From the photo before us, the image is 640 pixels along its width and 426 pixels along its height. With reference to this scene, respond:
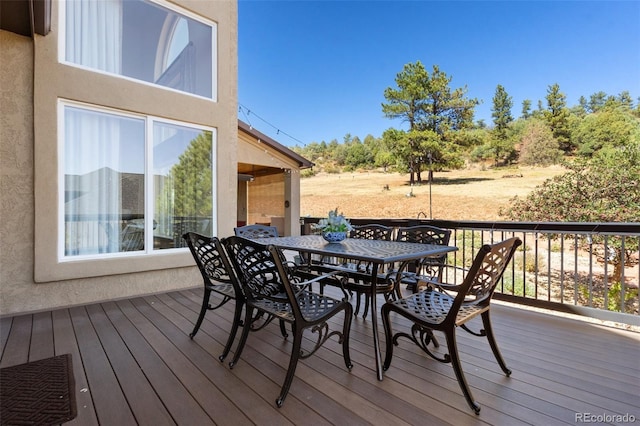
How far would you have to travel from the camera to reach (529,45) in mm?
16438

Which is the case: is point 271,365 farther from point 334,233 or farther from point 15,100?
point 15,100

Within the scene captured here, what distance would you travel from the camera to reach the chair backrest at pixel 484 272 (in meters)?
1.65

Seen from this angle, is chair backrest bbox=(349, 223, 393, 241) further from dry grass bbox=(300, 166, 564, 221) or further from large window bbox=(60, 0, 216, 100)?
dry grass bbox=(300, 166, 564, 221)

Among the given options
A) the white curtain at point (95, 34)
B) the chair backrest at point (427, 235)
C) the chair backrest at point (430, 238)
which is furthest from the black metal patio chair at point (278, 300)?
the white curtain at point (95, 34)

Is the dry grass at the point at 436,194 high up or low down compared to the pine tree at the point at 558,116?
down

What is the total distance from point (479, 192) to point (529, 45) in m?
8.28

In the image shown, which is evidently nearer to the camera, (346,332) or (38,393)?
(38,393)

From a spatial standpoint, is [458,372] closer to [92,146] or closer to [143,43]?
[92,146]

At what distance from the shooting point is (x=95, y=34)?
3.80 metres

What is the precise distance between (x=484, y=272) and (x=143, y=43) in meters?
4.88

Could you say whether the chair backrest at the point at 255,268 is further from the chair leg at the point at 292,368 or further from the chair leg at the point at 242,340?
the chair leg at the point at 292,368

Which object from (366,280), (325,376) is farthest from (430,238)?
(325,376)

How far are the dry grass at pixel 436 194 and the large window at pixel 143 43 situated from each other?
12.8 metres

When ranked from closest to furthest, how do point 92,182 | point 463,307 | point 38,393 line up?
point 38,393 → point 463,307 → point 92,182
